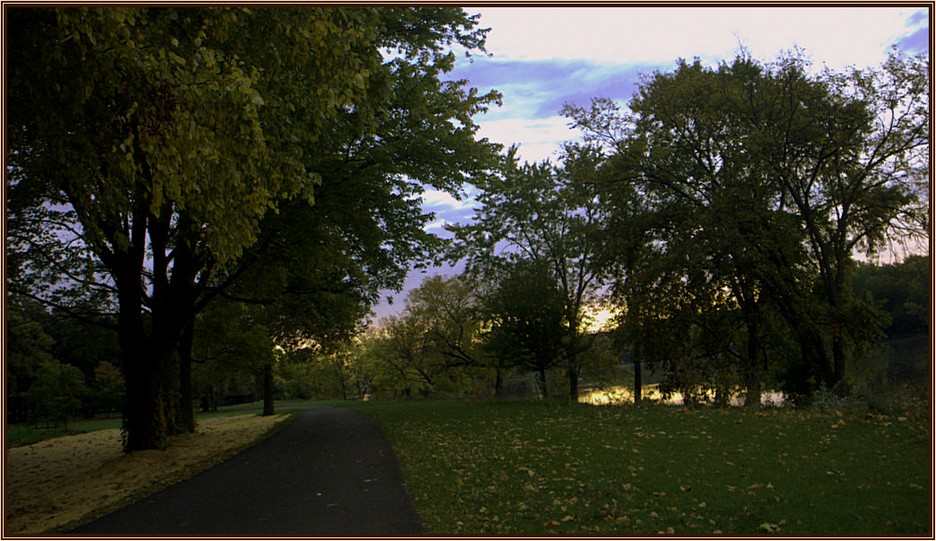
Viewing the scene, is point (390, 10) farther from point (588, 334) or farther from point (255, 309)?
point (588, 334)

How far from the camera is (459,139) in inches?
611

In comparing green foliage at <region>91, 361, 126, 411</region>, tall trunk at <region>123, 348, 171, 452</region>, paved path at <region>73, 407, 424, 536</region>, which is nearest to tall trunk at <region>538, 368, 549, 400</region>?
paved path at <region>73, 407, 424, 536</region>

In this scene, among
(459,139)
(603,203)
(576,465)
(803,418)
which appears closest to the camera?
(576,465)

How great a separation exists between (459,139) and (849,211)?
50.4 ft

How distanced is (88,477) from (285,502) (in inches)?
277

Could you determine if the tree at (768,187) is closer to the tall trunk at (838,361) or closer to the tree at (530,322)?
the tall trunk at (838,361)

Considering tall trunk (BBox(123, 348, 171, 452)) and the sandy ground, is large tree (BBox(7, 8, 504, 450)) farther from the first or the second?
tall trunk (BBox(123, 348, 171, 452))

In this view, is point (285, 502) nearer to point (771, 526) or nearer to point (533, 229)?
point (771, 526)

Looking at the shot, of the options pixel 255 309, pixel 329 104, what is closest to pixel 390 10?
pixel 329 104

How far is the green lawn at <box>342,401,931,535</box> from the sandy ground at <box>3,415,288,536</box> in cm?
479

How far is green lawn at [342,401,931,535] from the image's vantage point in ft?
20.8

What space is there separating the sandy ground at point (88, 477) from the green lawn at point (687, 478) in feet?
15.7

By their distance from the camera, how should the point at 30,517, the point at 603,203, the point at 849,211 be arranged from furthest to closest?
the point at 603,203
the point at 849,211
the point at 30,517

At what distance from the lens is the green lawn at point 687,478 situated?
634 centimetres
